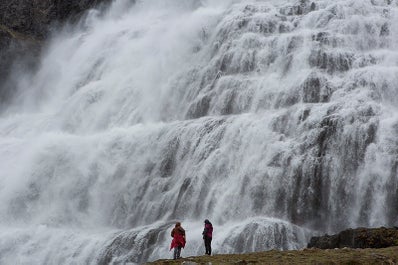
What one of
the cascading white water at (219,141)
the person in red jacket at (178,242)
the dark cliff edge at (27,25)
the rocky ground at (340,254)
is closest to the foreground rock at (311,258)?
the rocky ground at (340,254)

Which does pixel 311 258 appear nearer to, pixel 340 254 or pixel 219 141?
pixel 340 254

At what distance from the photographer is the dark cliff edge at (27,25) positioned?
61.8 metres

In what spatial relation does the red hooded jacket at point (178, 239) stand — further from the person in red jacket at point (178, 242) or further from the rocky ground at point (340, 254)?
the rocky ground at point (340, 254)

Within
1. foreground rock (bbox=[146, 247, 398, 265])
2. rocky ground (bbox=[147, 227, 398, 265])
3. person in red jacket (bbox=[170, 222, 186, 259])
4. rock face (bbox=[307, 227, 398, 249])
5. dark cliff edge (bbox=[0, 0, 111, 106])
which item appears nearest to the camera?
foreground rock (bbox=[146, 247, 398, 265])

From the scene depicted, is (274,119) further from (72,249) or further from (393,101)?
(72,249)

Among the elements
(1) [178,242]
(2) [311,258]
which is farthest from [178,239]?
(2) [311,258]

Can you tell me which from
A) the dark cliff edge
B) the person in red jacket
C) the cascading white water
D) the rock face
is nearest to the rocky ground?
the rock face

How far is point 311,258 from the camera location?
15.5 m

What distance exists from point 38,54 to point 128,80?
2264cm

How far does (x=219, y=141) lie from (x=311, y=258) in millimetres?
15663

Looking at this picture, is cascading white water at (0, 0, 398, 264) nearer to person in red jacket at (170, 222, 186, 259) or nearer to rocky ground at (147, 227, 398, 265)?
rocky ground at (147, 227, 398, 265)

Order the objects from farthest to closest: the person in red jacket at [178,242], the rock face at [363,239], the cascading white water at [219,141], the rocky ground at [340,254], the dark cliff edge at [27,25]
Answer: the dark cliff edge at [27,25]
the cascading white water at [219,141]
the person in red jacket at [178,242]
the rock face at [363,239]
the rocky ground at [340,254]

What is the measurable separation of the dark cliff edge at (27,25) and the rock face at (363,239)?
47.7 meters

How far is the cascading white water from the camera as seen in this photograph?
2531 cm
